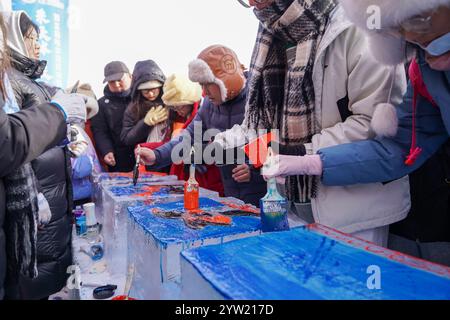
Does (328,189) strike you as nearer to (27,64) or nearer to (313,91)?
(313,91)

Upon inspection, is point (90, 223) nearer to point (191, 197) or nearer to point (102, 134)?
point (191, 197)

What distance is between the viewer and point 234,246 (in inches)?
27.4

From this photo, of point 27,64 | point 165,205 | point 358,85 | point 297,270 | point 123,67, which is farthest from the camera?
point 123,67

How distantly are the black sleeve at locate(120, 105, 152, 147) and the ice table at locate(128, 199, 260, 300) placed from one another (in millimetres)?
2000

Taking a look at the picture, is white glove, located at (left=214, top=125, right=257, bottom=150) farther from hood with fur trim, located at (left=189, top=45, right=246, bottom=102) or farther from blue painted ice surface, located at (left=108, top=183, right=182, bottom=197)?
hood with fur trim, located at (left=189, top=45, right=246, bottom=102)

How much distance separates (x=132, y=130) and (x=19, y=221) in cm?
209

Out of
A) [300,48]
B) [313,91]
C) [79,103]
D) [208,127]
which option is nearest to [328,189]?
[313,91]

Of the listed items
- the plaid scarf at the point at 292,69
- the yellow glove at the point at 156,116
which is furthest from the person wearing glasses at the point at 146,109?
the plaid scarf at the point at 292,69

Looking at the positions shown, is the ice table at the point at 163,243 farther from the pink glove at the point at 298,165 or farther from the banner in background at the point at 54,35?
the banner in background at the point at 54,35

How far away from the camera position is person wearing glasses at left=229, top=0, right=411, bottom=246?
1049 mm

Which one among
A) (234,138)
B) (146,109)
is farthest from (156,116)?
(234,138)

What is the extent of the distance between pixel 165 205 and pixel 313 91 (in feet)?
2.18

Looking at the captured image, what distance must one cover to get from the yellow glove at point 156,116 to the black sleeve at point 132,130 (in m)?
0.07

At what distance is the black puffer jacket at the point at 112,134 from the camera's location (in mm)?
3340
